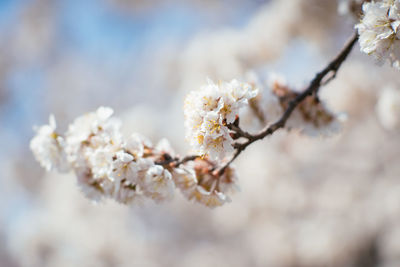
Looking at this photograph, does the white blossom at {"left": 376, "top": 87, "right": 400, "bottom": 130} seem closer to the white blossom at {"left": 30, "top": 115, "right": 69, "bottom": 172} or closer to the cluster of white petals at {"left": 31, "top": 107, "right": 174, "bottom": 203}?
the cluster of white petals at {"left": 31, "top": 107, "right": 174, "bottom": 203}

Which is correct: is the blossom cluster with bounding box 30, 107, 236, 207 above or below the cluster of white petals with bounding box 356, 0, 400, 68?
below

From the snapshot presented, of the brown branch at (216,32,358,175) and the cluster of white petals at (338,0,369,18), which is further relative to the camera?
the cluster of white petals at (338,0,369,18)

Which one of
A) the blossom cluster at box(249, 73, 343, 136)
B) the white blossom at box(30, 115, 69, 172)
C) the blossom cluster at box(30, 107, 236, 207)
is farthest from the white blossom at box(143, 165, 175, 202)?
the blossom cluster at box(249, 73, 343, 136)

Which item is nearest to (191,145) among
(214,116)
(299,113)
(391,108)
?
(214,116)

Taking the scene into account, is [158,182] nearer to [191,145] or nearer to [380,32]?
[191,145]

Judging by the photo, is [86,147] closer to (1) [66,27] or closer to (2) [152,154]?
(2) [152,154]

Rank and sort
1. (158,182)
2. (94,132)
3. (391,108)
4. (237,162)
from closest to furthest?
(158,182), (94,132), (391,108), (237,162)

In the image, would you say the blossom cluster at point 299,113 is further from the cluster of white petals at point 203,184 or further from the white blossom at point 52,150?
the white blossom at point 52,150
